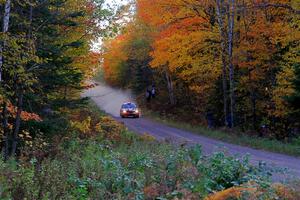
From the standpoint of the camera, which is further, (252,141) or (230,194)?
(252,141)

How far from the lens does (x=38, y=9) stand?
14383mm

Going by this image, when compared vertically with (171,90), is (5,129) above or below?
below

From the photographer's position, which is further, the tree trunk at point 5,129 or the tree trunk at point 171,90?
the tree trunk at point 171,90

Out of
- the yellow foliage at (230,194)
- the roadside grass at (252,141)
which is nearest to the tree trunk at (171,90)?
the roadside grass at (252,141)

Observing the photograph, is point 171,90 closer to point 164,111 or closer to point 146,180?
point 164,111

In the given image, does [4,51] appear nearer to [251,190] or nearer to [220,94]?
[251,190]

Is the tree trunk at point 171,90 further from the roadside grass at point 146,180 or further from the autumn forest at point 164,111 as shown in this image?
the roadside grass at point 146,180

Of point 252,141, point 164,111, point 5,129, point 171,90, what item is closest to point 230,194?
point 5,129

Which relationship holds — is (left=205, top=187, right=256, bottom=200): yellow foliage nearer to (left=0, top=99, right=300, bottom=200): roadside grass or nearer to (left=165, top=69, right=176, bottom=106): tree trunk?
(left=0, top=99, right=300, bottom=200): roadside grass

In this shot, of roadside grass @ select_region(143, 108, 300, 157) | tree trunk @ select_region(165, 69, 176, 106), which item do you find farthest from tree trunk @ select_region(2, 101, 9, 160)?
tree trunk @ select_region(165, 69, 176, 106)

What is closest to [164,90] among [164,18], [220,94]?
[220,94]

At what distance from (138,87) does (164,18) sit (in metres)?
29.1

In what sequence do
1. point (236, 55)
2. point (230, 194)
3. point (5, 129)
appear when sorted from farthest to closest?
point (236, 55) → point (5, 129) → point (230, 194)

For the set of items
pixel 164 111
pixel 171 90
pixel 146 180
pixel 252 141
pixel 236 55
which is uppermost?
pixel 236 55
